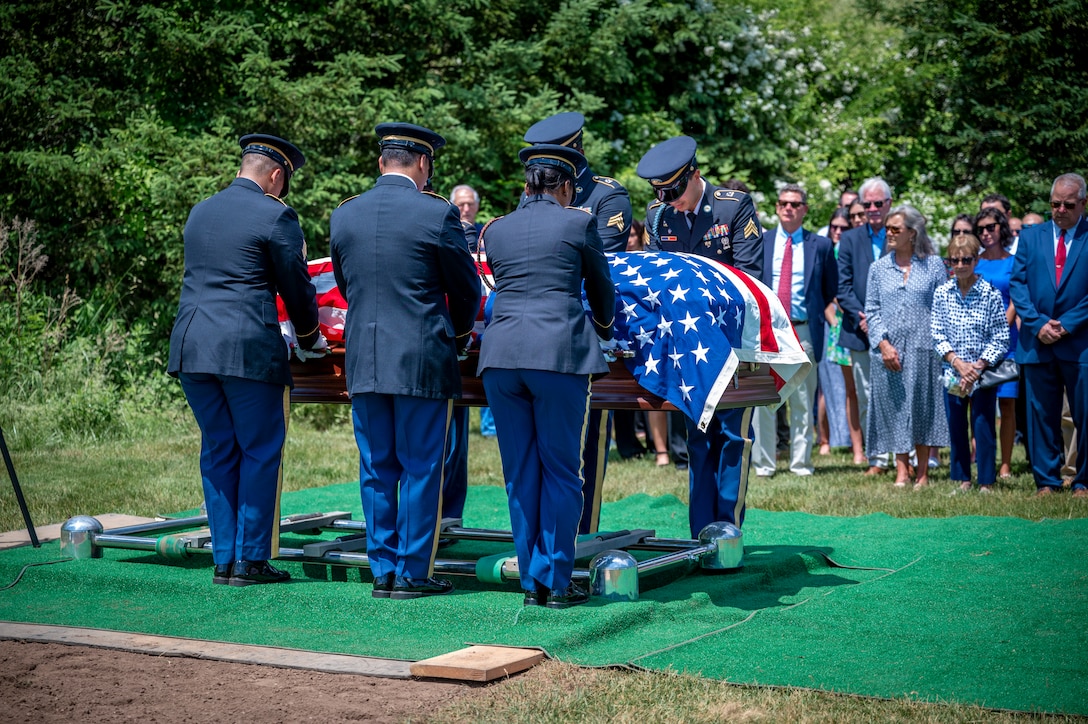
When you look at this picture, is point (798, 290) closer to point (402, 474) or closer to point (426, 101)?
point (402, 474)

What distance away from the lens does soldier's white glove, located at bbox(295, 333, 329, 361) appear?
19.9 ft

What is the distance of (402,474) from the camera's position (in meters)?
5.67

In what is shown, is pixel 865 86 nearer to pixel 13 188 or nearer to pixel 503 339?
pixel 13 188

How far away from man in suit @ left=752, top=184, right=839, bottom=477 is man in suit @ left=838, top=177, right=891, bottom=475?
0.22m

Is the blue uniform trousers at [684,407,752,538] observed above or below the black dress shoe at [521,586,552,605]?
above

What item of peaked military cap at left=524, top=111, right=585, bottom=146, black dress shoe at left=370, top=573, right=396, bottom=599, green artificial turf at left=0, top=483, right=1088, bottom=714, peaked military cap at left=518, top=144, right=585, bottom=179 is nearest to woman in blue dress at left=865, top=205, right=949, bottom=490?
green artificial turf at left=0, top=483, right=1088, bottom=714

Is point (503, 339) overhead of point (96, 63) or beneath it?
beneath

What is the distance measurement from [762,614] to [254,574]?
7.93 feet

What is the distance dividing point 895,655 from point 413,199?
9.21 feet

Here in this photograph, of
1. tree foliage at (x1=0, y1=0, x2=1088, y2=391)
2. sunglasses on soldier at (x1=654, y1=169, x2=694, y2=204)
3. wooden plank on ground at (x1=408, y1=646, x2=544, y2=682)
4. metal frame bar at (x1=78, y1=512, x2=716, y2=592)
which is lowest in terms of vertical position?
wooden plank on ground at (x1=408, y1=646, x2=544, y2=682)

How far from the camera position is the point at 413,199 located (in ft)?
18.1

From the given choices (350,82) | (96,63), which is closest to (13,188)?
(96,63)

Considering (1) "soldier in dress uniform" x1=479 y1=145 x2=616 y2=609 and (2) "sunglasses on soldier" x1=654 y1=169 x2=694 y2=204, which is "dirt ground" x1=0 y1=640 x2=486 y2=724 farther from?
(2) "sunglasses on soldier" x1=654 y1=169 x2=694 y2=204

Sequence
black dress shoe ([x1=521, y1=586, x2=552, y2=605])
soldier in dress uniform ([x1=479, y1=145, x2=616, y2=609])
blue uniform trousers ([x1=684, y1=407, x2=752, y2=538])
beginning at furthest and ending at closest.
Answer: blue uniform trousers ([x1=684, y1=407, x2=752, y2=538]) → black dress shoe ([x1=521, y1=586, x2=552, y2=605]) → soldier in dress uniform ([x1=479, y1=145, x2=616, y2=609])
